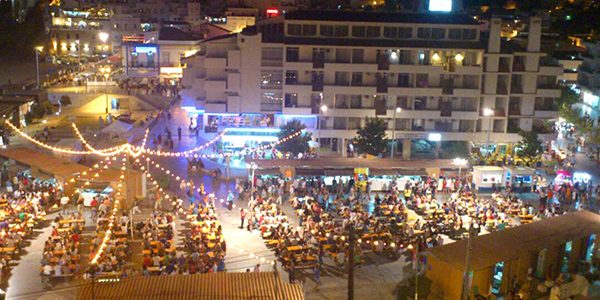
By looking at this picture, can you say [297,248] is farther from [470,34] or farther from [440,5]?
[440,5]

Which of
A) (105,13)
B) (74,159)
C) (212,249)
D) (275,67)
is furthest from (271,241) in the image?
(105,13)

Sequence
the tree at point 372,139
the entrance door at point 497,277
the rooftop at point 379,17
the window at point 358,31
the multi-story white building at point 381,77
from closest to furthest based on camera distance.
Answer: the entrance door at point 497,277, the tree at point 372,139, the multi-story white building at point 381,77, the rooftop at point 379,17, the window at point 358,31

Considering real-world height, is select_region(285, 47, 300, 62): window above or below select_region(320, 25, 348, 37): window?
below

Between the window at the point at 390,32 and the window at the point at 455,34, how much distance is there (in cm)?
432

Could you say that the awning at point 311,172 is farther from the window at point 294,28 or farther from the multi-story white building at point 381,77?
the window at point 294,28

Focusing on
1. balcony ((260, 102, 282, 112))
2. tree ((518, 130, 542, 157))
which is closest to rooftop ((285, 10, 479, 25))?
balcony ((260, 102, 282, 112))

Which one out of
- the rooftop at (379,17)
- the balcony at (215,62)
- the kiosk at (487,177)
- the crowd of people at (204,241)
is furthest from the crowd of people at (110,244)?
the rooftop at (379,17)

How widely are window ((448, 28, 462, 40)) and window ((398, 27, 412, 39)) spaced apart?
3213mm

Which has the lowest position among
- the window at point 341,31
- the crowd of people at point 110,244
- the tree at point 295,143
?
the crowd of people at point 110,244

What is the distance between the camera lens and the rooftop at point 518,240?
91.1 feet

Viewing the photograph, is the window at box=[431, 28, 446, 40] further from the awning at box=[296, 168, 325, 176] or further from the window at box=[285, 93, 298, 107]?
the awning at box=[296, 168, 325, 176]

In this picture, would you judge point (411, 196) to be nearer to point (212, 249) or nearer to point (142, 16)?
point (212, 249)

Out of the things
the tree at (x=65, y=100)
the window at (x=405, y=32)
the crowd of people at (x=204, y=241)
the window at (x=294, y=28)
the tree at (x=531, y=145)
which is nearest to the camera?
the crowd of people at (x=204, y=241)

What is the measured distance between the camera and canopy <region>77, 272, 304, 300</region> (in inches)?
860
